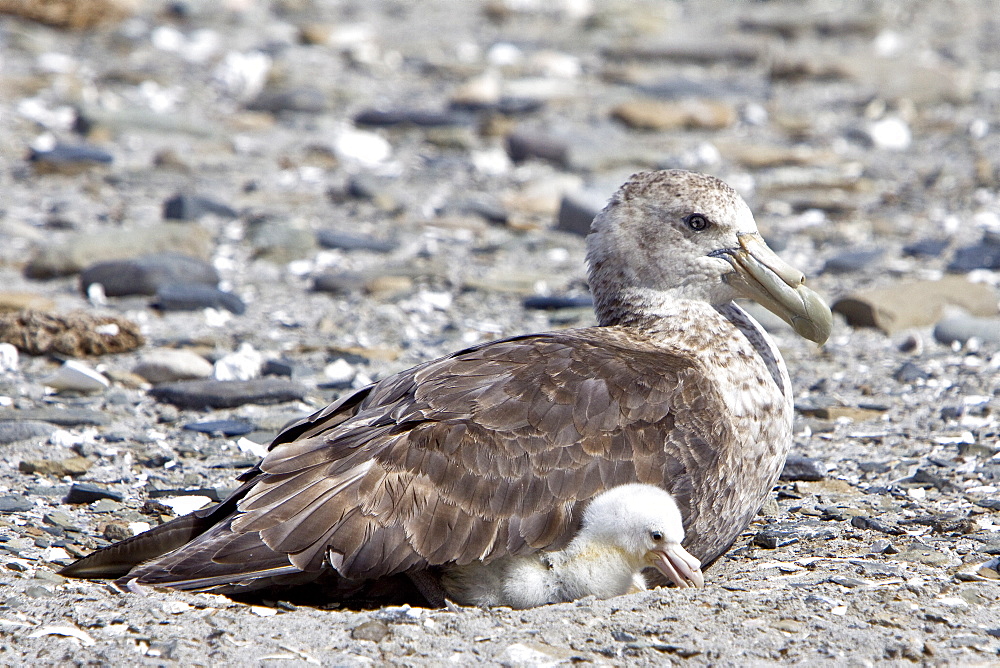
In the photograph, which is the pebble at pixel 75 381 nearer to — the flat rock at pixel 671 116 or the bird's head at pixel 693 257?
the bird's head at pixel 693 257

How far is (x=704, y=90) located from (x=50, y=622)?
8494mm

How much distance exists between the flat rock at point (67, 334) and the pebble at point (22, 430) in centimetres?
95

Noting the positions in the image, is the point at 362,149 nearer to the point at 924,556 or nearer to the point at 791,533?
the point at 791,533

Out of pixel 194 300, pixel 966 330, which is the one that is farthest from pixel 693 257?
pixel 194 300

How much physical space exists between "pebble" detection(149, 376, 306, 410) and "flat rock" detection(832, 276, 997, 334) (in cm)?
280

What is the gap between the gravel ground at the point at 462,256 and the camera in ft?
11.4

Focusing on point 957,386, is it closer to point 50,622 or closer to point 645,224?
point 645,224

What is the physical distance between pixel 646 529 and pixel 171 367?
9.25 ft

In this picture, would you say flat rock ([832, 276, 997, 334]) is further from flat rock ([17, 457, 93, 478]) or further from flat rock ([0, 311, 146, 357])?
flat rock ([17, 457, 93, 478])

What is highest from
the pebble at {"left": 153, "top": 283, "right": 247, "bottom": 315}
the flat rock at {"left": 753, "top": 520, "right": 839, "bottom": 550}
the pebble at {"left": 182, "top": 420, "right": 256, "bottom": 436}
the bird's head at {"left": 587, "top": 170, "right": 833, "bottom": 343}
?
the bird's head at {"left": 587, "top": 170, "right": 833, "bottom": 343}

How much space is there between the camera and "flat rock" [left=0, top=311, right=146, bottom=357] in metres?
5.95

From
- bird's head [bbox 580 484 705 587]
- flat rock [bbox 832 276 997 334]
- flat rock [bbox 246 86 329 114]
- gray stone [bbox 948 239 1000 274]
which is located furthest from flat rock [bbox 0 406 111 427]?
flat rock [bbox 246 86 329 114]

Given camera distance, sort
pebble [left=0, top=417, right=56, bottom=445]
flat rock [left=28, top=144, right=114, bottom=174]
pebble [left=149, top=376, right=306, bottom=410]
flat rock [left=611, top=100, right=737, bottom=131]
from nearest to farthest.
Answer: pebble [left=0, top=417, right=56, bottom=445], pebble [left=149, top=376, right=306, bottom=410], flat rock [left=28, top=144, right=114, bottom=174], flat rock [left=611, top=100, right=737, bottom=131]

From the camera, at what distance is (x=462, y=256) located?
7.73 meters
